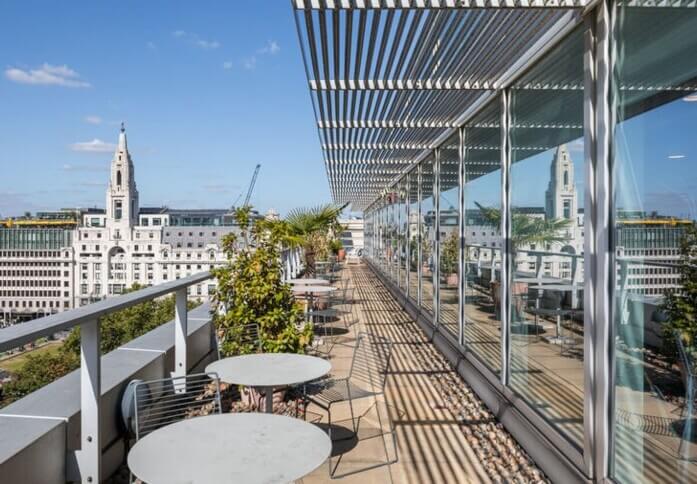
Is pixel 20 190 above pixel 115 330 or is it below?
above

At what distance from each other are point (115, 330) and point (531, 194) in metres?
22.9

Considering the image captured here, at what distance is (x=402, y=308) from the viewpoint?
10.8 meters

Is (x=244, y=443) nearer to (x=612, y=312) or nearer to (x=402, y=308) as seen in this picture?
(x=612, y=312)

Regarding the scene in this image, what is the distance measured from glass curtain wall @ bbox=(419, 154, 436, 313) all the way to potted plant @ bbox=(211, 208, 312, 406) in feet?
12.9

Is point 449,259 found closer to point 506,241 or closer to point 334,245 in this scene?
point 506,241

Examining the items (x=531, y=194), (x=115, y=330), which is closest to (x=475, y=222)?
(x=531, y=194)

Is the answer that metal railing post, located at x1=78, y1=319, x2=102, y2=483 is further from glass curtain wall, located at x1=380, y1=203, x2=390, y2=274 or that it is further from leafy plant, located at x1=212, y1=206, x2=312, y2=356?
glass curtain wall, located at x1=380, y1=203, x2=390, y2=274

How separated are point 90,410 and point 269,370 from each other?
977 millimetres

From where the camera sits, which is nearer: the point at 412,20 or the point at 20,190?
the point at 412,20

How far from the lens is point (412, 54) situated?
3.92 metres

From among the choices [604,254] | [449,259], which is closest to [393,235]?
[449,259]

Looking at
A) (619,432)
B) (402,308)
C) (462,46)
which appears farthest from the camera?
(402,308)

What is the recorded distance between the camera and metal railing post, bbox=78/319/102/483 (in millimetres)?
2592

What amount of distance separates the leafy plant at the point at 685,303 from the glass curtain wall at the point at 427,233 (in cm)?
574
